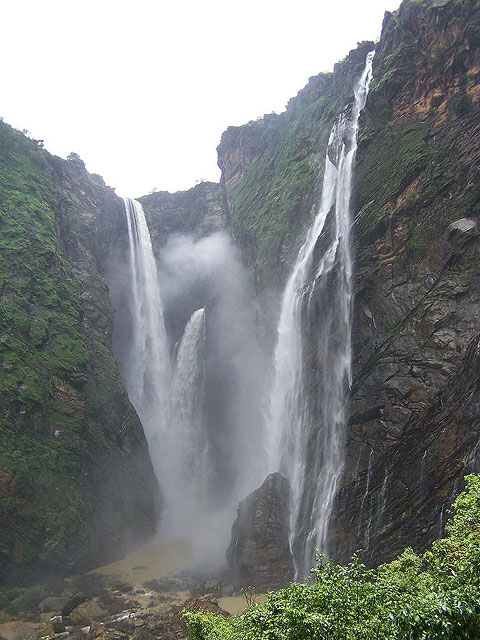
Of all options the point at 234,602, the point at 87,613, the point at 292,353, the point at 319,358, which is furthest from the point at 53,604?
the point at 292,353

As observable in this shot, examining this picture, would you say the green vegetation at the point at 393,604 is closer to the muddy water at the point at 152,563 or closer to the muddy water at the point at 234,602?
the muddy water at the point at 234,602

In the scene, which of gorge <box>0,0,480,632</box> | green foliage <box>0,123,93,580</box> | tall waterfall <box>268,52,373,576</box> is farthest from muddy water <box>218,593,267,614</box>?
green foliage <box>0,123,93,580</box>

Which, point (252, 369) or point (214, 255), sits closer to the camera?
point (252, 369)

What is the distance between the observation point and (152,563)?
24.8 metres

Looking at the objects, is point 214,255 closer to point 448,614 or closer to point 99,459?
point 99,459

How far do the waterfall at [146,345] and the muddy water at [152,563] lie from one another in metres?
7.87

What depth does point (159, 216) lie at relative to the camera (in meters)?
52.7

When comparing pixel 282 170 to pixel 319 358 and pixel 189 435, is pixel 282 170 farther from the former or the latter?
pixel 189 435

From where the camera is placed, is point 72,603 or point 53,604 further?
point 53,604

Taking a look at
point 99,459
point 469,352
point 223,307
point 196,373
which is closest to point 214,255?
point 223,307

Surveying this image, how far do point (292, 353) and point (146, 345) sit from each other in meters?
18.3

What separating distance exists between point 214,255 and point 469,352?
33.9m

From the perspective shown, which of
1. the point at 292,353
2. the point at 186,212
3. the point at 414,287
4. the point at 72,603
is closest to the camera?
the point at 72,603

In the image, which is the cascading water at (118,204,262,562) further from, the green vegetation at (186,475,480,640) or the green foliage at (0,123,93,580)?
the green vegetation at (186,475,480,640)
